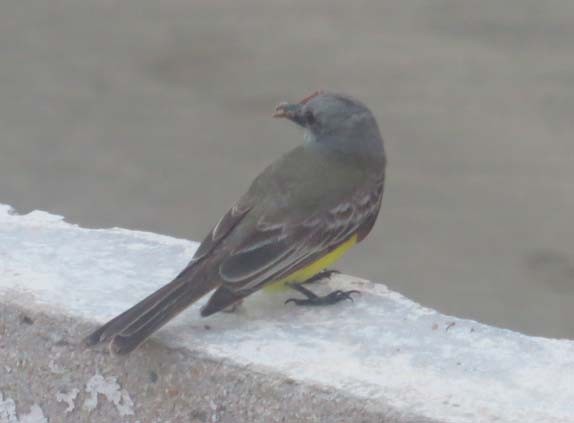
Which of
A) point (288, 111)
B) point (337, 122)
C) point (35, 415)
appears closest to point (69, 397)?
point (35, 415)

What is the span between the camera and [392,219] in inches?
309

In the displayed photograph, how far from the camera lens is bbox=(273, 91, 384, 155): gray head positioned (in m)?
4.49

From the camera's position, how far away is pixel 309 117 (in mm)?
4504

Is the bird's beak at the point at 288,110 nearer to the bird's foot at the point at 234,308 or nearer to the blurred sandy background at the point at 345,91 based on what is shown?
the bird's foot at the point at 234,308

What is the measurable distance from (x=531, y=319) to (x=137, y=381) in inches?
141

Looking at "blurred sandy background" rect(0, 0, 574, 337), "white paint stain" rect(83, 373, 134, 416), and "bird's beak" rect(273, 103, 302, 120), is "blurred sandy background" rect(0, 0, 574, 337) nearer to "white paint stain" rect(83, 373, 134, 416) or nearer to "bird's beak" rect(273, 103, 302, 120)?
"bird's beak" rect(273, 103, 302, 120)

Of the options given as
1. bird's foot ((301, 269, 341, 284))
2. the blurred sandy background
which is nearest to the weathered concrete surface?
bird's foot ((301, 269, 341, 284))

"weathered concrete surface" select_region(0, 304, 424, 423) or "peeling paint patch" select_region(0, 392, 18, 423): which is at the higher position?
"weathered concrete surface" select_region(0, 304, 424, 423)

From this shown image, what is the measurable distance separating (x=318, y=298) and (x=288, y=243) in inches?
6.7

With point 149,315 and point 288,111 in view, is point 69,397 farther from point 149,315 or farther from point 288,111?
point 288,111

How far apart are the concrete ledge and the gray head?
485 millimetres

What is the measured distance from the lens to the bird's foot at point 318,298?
4156 mm

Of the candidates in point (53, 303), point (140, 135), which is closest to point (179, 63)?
point (140, 135)

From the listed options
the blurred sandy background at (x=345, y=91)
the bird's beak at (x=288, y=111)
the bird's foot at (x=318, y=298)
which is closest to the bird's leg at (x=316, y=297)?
the bird's foot at (x=318, y=298)
